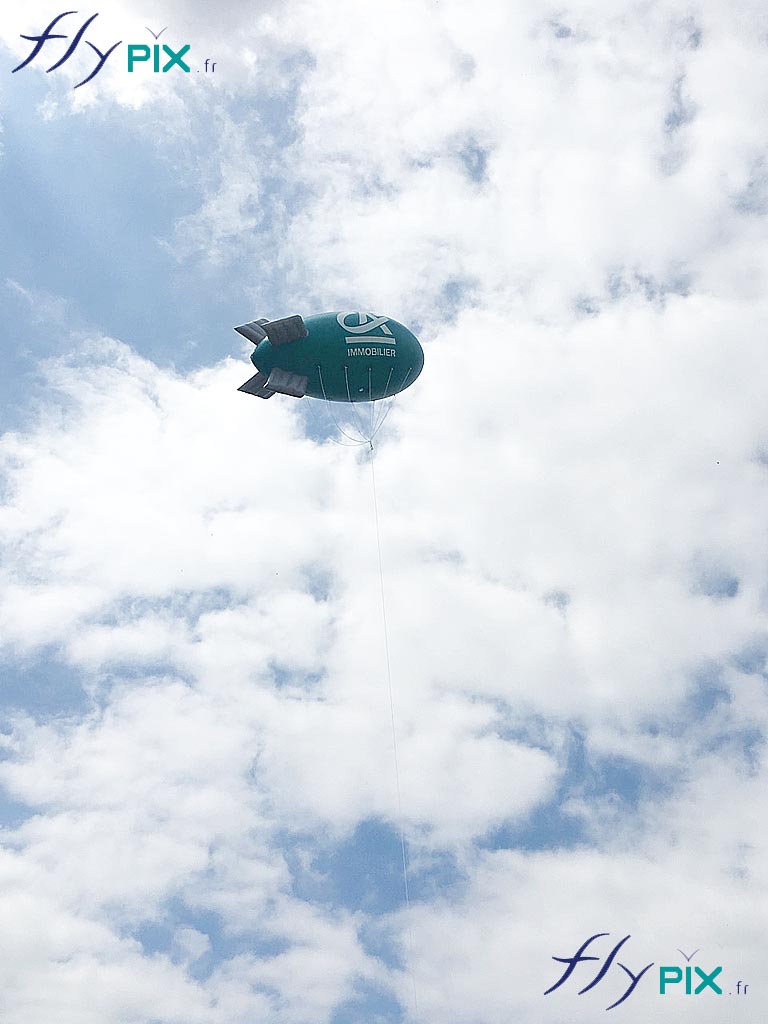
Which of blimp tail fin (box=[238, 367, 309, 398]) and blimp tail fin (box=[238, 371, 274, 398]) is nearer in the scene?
blimp tail fin (box=[238, 367, 309, 398])

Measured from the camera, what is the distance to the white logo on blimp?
128m

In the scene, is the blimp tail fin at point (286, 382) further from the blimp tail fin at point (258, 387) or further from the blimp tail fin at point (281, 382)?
the blimp tail fin at point (258, 387)

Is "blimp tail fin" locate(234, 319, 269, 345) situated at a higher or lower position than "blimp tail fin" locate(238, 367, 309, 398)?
higher

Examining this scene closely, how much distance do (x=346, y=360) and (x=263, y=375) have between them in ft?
30.4

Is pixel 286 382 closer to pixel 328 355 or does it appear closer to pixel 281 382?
pixel 281 382

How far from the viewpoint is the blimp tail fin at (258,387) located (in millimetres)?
130625

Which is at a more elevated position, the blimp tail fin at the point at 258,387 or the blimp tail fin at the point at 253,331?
the blimp tail fin at the point at 253,331

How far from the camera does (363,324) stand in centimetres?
12875

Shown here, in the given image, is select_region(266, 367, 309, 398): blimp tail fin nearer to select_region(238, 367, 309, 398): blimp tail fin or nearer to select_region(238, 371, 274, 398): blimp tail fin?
select_region(238, 367, 309, 398): blimp tail fin

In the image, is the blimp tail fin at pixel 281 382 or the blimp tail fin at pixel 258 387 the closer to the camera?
the blimp tail fin at pixel 281 382

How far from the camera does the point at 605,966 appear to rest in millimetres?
131125

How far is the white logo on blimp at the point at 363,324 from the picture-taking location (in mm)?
128125

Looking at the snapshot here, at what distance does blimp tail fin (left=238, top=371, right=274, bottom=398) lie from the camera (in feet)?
429

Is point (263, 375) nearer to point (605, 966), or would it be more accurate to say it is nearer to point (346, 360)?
point (346, 360)
